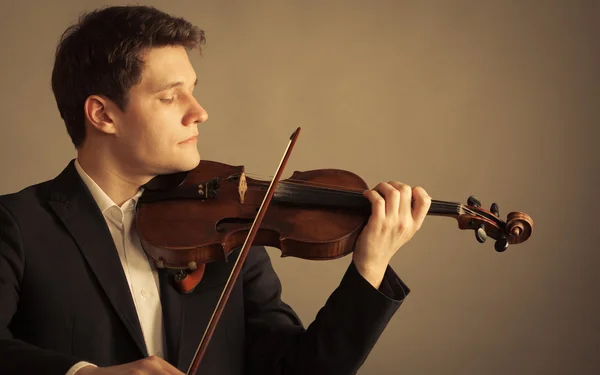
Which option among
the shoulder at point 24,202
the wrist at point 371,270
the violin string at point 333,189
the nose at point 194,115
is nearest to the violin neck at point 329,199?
the violin string at point 333,189

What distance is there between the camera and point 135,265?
1.48 m

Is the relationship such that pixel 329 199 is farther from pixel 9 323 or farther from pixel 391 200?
pixel 9 323

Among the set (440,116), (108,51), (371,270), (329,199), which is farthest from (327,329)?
(440,116)

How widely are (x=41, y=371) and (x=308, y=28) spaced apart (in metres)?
1.68

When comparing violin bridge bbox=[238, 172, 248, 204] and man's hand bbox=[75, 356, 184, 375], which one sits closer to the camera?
man's hand bbox=[75, 356, 184, 375]

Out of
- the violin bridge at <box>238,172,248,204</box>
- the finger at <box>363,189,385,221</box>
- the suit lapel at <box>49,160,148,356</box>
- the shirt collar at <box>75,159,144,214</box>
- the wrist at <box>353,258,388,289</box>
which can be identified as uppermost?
the finger at <box>363,189,385,221</box>

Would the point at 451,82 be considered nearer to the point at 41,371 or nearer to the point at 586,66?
the point at 586,66

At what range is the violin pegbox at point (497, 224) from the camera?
144 centimetres

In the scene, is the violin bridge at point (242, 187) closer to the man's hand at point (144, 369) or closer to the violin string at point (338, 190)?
the violin string at point (338, 190)

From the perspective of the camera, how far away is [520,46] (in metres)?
2.52

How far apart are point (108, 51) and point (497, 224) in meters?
0.86

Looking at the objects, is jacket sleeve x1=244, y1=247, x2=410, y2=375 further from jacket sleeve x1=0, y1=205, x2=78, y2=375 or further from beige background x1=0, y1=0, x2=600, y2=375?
beige background x1=0, y1=0, x2=600, y2=375

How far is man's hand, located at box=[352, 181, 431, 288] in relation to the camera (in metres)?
1.42

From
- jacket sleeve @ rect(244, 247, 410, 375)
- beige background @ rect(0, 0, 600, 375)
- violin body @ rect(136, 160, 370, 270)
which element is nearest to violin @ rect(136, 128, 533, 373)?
violin body @ rect(136, 160, 370, 270)
